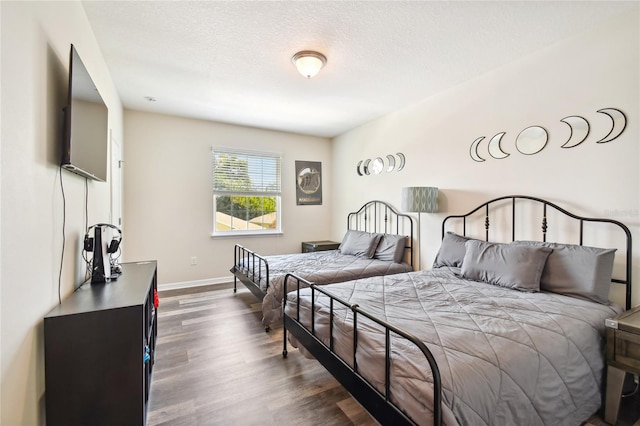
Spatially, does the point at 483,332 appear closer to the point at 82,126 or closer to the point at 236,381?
the point at 236,381

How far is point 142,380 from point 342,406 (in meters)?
1.14

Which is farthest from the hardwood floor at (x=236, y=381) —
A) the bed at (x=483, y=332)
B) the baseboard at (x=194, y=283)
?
the baseboard at (x=194, y=283)

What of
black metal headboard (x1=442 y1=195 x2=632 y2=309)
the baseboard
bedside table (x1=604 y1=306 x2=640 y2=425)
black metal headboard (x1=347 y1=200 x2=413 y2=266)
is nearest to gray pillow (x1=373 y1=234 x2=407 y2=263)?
black metal headboard (x1=347 y1=200 x2=413 y2=266)

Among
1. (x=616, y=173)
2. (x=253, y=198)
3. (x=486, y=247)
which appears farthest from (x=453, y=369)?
(x=253, y=198)

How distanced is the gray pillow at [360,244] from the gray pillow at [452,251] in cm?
95

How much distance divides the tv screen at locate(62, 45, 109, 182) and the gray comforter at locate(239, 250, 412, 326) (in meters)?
1.70

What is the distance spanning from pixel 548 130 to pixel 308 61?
213 cm

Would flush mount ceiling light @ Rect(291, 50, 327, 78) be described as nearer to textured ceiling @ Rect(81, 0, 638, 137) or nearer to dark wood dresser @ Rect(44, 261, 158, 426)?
textured ceiling @ Rect(81, 0, 638, 137)

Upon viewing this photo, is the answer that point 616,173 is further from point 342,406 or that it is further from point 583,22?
point 342,406

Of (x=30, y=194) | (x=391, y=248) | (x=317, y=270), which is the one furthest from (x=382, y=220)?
(x=30, y=194)

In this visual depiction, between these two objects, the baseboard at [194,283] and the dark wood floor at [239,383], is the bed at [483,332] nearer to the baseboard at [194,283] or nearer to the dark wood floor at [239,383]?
the dark wood floor at [239,383]

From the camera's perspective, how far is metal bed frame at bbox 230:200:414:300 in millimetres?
3303

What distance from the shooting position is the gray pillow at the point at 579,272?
1.98 meters

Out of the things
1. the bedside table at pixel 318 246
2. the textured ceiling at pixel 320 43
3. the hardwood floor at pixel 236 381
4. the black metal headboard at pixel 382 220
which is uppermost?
the textured ceiling at pixel 320 43
